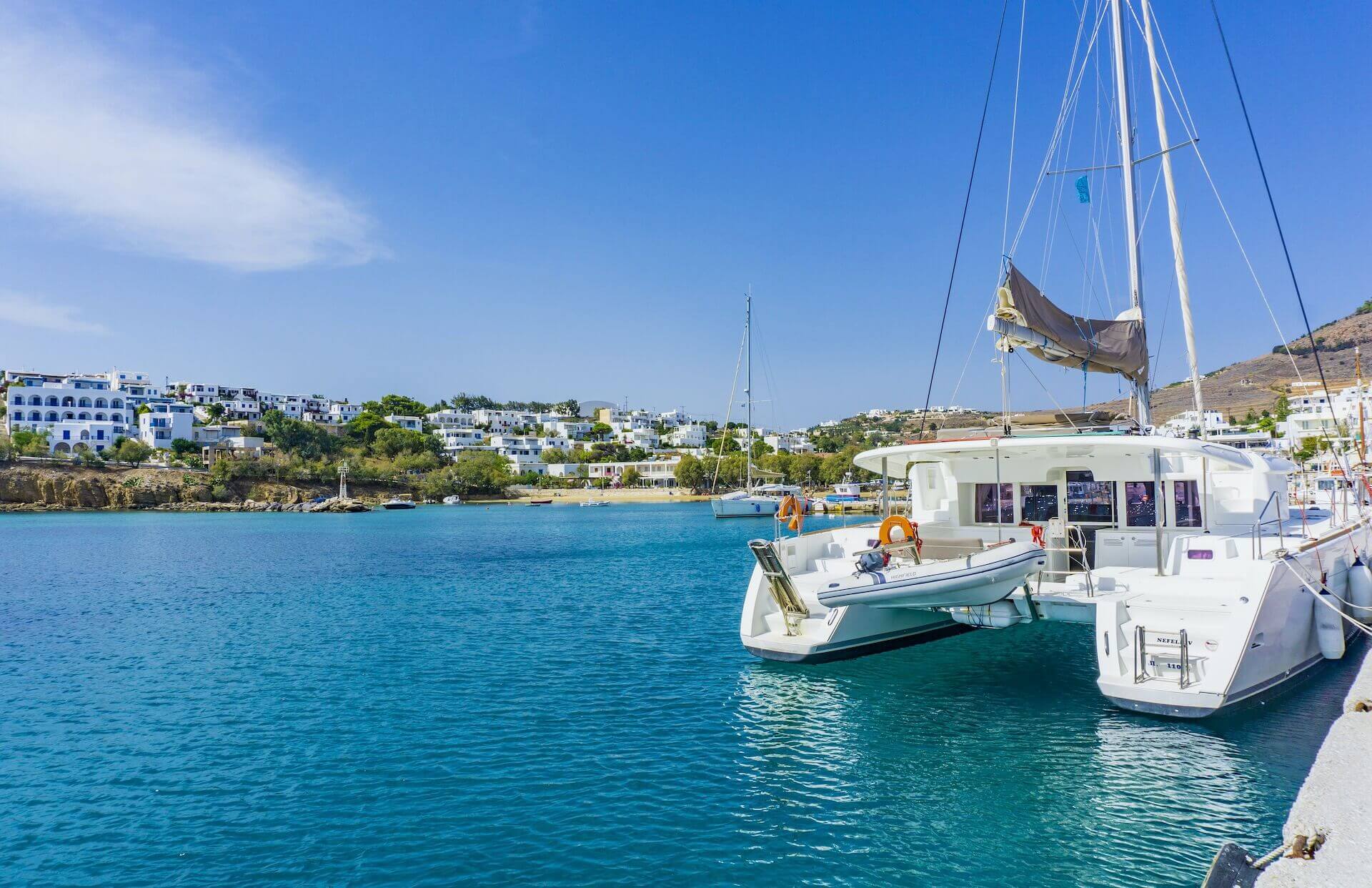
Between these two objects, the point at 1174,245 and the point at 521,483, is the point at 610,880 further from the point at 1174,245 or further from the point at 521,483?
the point at 521,483

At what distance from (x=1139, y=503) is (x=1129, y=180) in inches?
245

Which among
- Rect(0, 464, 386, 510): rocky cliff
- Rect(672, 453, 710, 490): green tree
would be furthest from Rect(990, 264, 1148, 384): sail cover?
Rect(0, 464, 386, 510): rocky cliff

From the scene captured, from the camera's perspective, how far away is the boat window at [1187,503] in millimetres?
13117

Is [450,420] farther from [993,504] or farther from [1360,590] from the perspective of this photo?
[1360,590]

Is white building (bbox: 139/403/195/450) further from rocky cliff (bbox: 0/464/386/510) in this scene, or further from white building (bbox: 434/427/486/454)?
white building (bbox: 434/427/486/454)

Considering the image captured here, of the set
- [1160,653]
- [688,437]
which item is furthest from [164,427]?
[1160,653]

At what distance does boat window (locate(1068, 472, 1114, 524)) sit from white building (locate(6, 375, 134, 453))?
402 ft

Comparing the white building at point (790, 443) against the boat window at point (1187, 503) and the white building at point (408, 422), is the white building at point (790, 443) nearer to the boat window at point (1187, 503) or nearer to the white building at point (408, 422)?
the white building at point (408, 422)

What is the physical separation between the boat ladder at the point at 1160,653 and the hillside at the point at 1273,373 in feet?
262

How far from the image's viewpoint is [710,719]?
10797 mm

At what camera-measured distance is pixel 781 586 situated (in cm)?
1259

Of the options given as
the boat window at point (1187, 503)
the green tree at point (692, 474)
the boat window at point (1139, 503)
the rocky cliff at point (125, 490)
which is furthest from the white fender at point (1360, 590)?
the rocky cliff at point (125, 490)

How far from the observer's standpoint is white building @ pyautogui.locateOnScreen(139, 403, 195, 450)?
4422 inches

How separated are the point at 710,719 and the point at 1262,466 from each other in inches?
360
